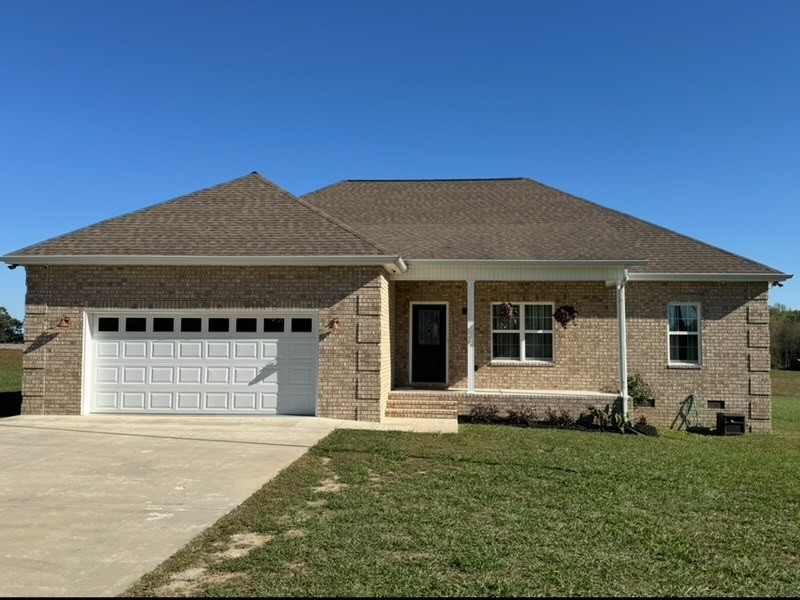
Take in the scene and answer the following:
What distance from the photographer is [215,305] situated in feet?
36.9

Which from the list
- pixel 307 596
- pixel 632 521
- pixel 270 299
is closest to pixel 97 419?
pixel 270 299

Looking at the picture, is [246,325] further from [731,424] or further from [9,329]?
[9,329]

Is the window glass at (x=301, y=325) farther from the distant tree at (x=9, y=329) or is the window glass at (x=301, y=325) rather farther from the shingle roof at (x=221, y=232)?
the distant tree at (x=9, y=329)

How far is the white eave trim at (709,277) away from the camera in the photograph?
1334 cm

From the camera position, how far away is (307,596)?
3643 millimetres

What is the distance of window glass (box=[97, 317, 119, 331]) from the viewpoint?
1152cm

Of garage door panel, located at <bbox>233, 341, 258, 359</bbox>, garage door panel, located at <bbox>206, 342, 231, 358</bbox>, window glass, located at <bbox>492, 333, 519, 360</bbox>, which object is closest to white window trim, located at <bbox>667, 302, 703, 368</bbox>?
window glass, located at <bbox>492, 333, 519, 360</bbox>

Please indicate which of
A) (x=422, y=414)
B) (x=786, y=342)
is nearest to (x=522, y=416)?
(x=422, y=414)

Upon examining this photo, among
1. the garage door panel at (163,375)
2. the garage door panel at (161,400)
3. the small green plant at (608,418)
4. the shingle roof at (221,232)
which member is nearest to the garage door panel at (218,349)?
the garage door panel at (163,375)

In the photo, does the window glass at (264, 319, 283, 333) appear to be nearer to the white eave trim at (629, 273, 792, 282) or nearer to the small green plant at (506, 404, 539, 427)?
the small green plant at (506, 404, 539, 427)

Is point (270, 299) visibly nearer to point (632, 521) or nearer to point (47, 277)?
point (47, 277)

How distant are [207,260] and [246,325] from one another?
4.89 ft

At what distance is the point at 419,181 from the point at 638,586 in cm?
1580

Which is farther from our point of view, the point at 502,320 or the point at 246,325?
the point at 502,320
